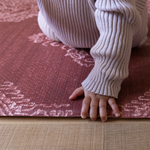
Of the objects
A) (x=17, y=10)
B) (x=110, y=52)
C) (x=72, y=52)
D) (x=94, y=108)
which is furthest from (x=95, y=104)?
(x=17, y=10)

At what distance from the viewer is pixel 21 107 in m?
0.62

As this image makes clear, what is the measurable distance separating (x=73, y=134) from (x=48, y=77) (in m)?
0.24

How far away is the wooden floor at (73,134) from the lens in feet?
1.68

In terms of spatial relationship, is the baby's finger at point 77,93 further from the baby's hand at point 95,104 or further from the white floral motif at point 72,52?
the white floral motif at point 72,52

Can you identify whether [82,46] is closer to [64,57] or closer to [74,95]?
[64,57]

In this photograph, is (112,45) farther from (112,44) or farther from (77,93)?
(77,93)

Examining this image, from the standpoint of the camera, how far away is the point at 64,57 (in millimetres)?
837

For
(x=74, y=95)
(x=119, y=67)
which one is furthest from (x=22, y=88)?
(x=119, y=67)

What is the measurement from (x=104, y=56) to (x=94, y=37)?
241 mm

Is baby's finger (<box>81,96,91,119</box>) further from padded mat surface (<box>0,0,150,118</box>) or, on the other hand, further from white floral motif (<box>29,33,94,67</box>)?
white floral motif (<box>29,33,94,67</box>)

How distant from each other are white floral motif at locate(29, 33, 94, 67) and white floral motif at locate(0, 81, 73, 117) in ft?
0.77

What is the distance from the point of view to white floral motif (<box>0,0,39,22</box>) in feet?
4.01

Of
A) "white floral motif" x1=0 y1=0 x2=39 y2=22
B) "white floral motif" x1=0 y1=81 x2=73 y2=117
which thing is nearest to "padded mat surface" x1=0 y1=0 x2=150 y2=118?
"white floral motif" x1=0 y1=81 x2=73 y2=117

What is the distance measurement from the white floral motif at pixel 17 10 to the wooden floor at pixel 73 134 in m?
0.75
